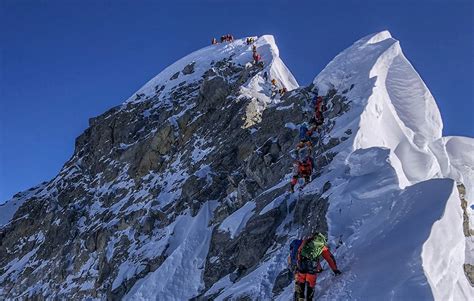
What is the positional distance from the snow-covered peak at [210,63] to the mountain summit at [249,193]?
224mm

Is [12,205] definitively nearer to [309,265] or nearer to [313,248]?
[309,265]

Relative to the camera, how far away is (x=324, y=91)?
25641 millimetres

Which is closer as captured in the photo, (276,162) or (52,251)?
(276,162)

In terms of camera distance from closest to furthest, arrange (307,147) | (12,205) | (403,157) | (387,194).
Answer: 1. (387,194)
2. (403,157)
3. (307,147)
4. (12,205)

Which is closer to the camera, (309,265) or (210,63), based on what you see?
(309,265)

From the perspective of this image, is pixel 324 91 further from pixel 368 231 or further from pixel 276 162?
pixel 368 231

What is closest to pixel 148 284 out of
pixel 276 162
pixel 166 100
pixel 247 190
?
pixel 247 190

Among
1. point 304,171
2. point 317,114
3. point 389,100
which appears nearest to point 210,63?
point 317,114

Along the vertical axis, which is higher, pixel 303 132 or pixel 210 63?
pixel 210 63

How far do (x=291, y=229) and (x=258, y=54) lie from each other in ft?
81.3

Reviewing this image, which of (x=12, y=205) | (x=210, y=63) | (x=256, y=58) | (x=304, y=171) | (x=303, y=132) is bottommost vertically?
(x=304, y=171)

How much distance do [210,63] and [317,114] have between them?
20907 mm

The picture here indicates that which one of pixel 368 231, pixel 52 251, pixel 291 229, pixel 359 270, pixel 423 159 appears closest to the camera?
pixel 359 270

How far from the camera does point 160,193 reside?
3131 cm
